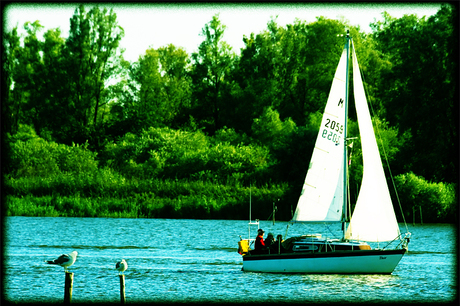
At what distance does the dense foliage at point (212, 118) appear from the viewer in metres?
66.9

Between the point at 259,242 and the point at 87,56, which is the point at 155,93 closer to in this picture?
the point at 87,56

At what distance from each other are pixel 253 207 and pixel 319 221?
115ft

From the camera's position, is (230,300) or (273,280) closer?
(230,300)

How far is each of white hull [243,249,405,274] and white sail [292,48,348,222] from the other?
151 cm

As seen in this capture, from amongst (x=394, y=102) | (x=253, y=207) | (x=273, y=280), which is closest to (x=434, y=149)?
(x=394, y=102)

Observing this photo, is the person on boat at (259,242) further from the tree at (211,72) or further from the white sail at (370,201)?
the tree at (211,72)

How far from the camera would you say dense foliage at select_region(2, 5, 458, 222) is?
6694 cm

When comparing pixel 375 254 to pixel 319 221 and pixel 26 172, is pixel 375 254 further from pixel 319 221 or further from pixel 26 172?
pixel 26 172

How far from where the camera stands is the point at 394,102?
73688mm

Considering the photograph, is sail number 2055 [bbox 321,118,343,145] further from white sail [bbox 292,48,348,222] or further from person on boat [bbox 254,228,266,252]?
person on boat [bbox 254,228,266,252]

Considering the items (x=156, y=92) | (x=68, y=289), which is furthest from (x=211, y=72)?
(x=68, y=289)

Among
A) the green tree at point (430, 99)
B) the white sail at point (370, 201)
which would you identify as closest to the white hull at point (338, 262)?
the white sail at point (370, 201)

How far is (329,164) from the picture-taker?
3039 centimetres

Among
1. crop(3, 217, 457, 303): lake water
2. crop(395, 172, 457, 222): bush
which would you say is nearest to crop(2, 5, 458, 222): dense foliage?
crop(395, 172, 457, 222): bush
